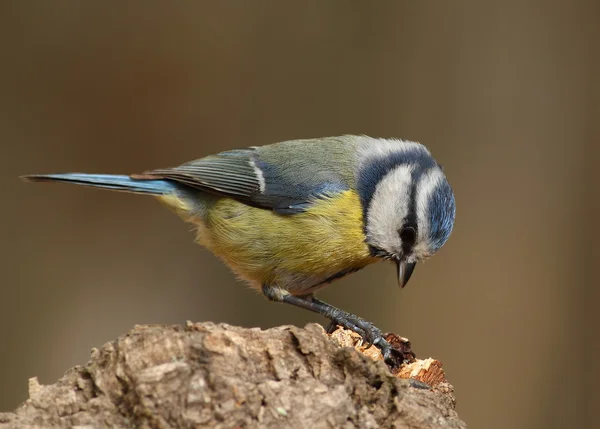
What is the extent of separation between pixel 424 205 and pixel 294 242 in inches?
16.7

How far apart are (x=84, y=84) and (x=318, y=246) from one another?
1932 mm

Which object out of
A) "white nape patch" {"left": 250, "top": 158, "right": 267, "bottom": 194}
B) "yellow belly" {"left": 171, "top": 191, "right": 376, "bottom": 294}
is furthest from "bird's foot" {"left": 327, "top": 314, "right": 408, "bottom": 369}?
"white nape patch" {"left": 250, "top": 158, "right": 267, "bottom": 194}

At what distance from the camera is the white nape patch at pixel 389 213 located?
2213 mm

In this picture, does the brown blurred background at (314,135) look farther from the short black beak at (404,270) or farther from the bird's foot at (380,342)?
the bird's foot at (380,342)

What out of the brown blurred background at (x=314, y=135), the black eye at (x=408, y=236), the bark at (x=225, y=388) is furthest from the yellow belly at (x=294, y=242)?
the brown blurred background at (x=314, y=135)

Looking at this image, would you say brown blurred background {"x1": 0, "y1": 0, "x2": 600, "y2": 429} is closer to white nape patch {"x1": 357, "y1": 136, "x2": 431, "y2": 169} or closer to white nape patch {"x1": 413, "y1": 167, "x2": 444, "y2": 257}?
white nape patch {"x1": 357, "y1": 136, "x2": 431, "y2": 169}

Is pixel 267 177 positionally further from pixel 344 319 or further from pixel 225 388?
pixel 225 388

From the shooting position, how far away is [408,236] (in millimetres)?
2209

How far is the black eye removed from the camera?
2203mm

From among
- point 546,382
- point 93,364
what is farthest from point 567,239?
point 93,364

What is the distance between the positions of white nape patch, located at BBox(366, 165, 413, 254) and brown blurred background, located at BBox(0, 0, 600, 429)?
4.65ft

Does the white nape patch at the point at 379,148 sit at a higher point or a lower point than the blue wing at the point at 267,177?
higher

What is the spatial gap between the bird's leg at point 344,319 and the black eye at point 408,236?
0.28 m

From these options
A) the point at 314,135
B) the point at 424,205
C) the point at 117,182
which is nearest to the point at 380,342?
the point at 424,205
